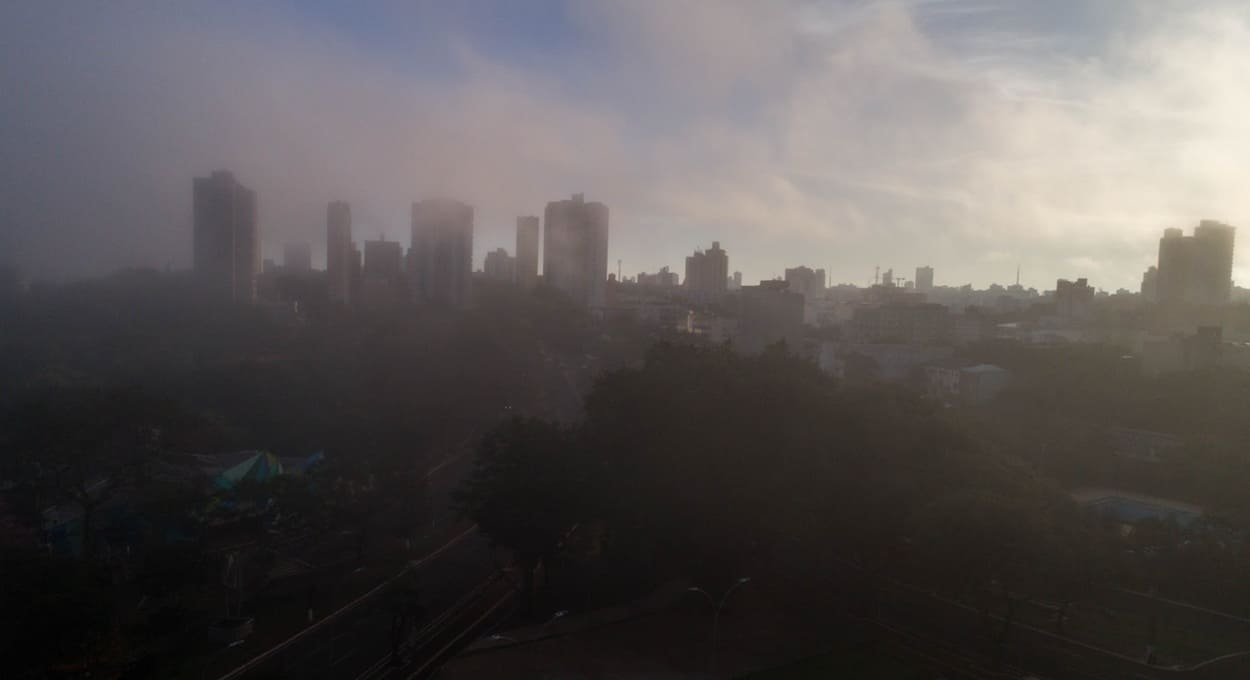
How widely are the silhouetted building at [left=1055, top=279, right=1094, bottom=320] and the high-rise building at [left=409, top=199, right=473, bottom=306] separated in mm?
25656

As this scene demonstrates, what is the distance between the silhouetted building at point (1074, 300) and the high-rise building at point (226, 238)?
31684 millimetres

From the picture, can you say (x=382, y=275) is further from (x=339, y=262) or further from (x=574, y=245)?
Answer: (x=574, y=245)

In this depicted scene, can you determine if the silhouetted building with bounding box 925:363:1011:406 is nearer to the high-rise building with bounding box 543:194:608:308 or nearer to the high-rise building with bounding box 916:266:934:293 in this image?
the high-rise building with bounding box 543:194:608:308

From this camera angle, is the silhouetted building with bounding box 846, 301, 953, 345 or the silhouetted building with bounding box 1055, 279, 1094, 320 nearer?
the silhouetted building with bounding box 846, 301, 953, 345

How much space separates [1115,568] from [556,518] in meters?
4.98

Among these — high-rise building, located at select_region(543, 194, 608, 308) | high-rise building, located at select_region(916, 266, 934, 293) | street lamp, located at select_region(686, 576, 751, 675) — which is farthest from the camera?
high-rise building, located at select_region(916, 266, 934, 293)

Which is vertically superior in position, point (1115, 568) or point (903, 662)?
point (1115, 568)

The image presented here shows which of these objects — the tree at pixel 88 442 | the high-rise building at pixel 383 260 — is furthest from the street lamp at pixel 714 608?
the high-rise building at pixel 383 260

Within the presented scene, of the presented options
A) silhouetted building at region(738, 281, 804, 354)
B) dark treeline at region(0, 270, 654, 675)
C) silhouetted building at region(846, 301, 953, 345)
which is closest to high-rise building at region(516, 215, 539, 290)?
dark treeline at region(0, 270, 654, 675)

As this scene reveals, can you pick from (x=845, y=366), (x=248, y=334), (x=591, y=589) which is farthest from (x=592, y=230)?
(x=591, y=589)

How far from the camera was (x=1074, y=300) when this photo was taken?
37.3m

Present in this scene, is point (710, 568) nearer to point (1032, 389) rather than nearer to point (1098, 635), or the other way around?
point (1098, 635)

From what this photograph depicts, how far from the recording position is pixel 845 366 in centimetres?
2198

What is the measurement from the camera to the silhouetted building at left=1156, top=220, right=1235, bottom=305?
3550 cm
